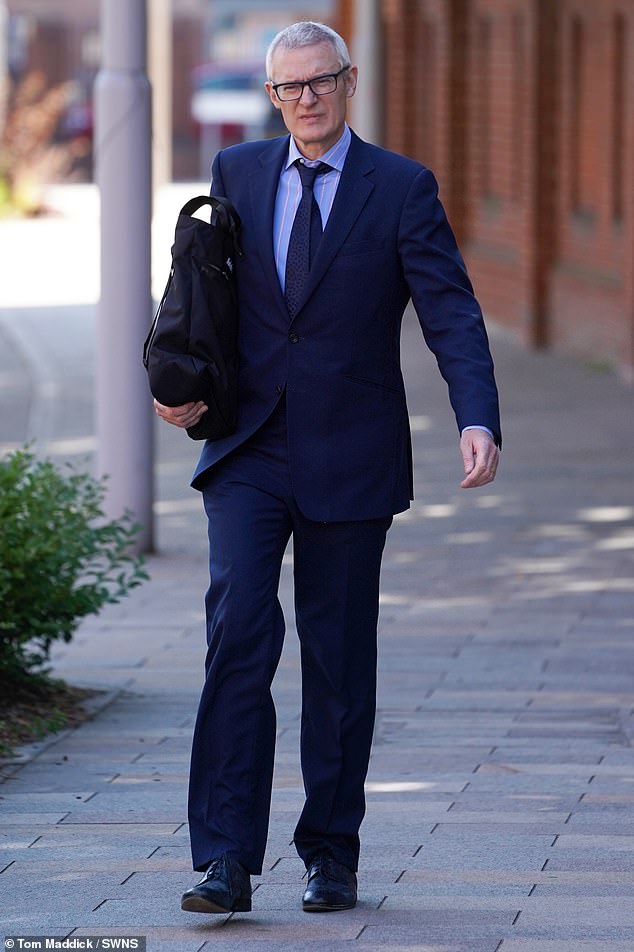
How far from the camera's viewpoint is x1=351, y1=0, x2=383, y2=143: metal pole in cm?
1883

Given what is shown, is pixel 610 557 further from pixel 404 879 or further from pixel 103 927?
pixel 103 927

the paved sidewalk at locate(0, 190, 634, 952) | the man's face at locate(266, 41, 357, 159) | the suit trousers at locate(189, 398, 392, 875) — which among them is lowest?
the paved sidewalk at locate(0, 190, 634, 952)

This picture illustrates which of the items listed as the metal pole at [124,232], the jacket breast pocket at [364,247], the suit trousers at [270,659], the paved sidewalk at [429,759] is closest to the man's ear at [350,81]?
the jacket breast pocket at [364,247]

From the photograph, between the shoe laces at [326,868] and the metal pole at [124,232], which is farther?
the metal pole at [124,232]

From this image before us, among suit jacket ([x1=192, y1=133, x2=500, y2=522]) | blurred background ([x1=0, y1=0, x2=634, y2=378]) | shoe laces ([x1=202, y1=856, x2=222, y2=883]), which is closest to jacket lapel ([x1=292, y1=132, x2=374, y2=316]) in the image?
suit jacket ([x1=192, y1=133, x2=500, y2=522])

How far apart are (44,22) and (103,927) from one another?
63.9 m

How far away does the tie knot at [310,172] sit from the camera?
4316 millimetres

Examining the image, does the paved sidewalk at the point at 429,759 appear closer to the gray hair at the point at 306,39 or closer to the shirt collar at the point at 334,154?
the shirt collar at the point at 334,154

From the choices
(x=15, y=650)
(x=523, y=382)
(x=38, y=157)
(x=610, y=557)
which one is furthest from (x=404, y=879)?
(x=38, y=157)

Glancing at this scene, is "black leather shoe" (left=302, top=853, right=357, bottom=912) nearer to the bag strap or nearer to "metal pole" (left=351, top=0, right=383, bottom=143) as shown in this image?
the bag strap

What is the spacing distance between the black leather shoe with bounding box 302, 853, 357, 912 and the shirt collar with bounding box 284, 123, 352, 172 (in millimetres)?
1439

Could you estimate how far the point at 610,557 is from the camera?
8891 millimetres

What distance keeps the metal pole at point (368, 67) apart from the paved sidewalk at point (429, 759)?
8.71 meters

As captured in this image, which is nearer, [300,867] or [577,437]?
[300,867]
